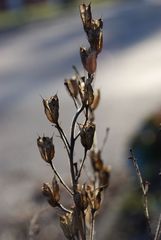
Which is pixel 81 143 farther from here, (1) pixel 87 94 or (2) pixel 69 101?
(2) pixel 69 101

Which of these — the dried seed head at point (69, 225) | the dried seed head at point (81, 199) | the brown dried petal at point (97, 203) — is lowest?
the dried seed head at point (69, 225)

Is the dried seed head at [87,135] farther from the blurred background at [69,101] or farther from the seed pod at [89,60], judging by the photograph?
the blurred background at [69,101]

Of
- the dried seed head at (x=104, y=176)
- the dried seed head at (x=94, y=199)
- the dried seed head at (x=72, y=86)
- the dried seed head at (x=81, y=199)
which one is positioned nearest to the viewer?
the dried seed head at (x=81, y=199)

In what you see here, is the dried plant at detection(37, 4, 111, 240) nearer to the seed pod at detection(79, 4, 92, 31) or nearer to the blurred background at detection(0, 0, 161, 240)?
the seed pod at detection(79, 4, 92, 31)

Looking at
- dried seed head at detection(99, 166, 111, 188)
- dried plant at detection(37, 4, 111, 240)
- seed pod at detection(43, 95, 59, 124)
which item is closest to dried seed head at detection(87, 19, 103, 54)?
dried plant at detection(37, 4, 111, 240)

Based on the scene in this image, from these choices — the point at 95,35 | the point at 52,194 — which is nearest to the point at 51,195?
the point at 52,194

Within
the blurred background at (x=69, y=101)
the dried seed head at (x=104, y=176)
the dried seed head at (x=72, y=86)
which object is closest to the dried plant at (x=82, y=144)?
the dried seed head at (x=72, y=86)

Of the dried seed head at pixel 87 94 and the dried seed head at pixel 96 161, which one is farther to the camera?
the dried seed head at pixel 96 161
